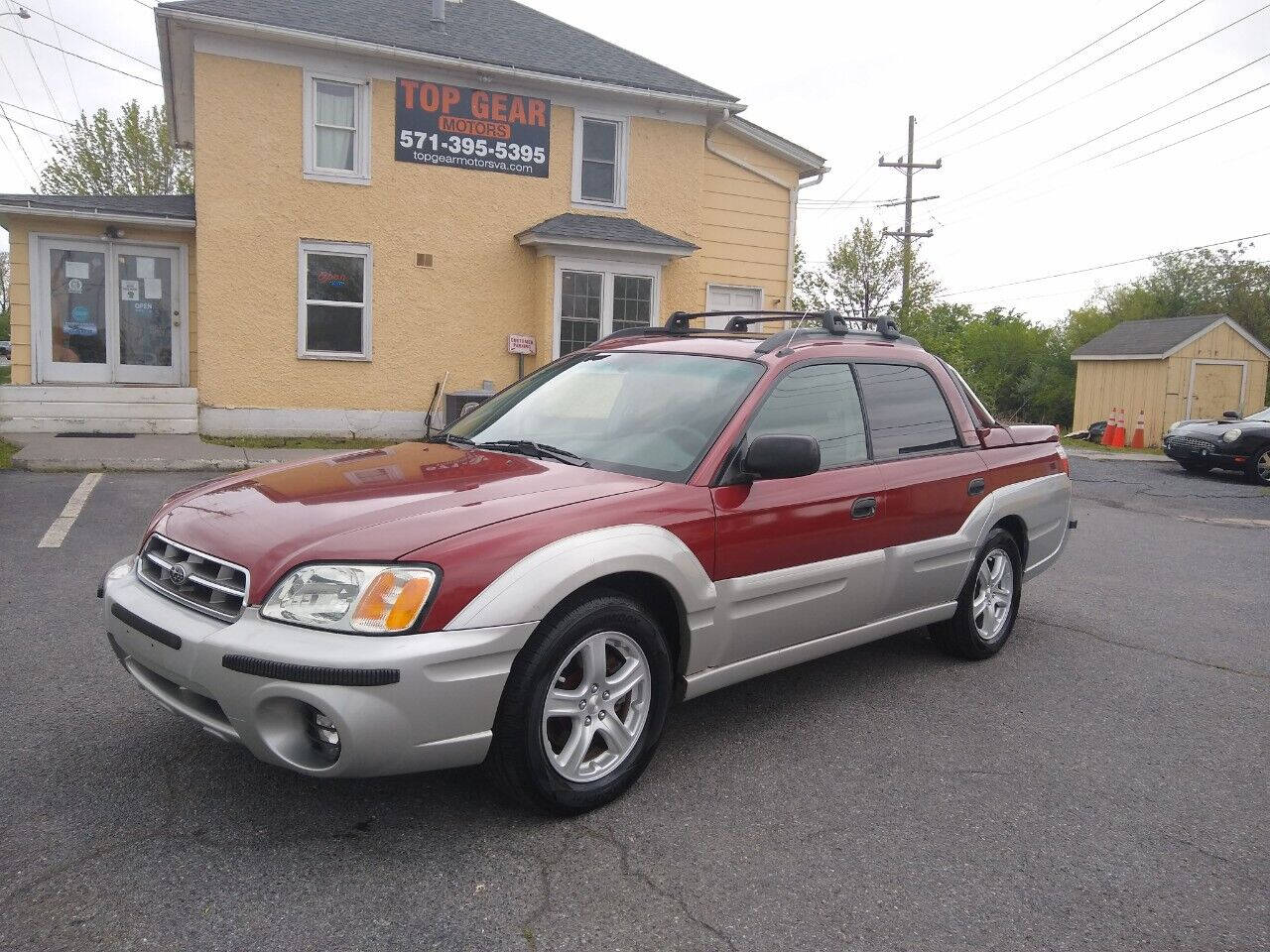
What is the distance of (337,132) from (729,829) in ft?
43.9

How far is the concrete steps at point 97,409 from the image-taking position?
41.8 ft

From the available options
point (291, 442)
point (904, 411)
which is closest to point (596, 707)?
point (904, 411)

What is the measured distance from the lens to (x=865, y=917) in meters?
2.83

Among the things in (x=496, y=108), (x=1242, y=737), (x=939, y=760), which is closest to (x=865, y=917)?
(x=939, y=760)

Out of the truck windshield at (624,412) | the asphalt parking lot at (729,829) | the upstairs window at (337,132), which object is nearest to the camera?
the asphalt parking lot at (729,829)

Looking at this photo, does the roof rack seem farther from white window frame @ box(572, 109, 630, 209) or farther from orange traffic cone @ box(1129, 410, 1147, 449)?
orange traffic cone @ box(1129, 410, 1147, 449)

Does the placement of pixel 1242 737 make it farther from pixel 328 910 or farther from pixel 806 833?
pixel 328 910

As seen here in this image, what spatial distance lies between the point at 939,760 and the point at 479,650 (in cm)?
202

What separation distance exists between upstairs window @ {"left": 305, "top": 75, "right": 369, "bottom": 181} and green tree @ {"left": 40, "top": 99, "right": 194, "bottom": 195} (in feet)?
69.5

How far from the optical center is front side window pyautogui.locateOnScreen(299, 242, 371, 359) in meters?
14.3

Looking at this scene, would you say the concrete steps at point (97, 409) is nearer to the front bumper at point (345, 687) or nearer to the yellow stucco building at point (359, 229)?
the yellow stucco building at point (359, 229)

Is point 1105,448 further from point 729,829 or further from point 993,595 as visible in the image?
point 729,829

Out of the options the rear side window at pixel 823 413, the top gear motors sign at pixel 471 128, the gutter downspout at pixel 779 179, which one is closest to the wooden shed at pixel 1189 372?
the gutter downspout at pixel 779 179

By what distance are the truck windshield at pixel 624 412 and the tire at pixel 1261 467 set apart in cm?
1553
